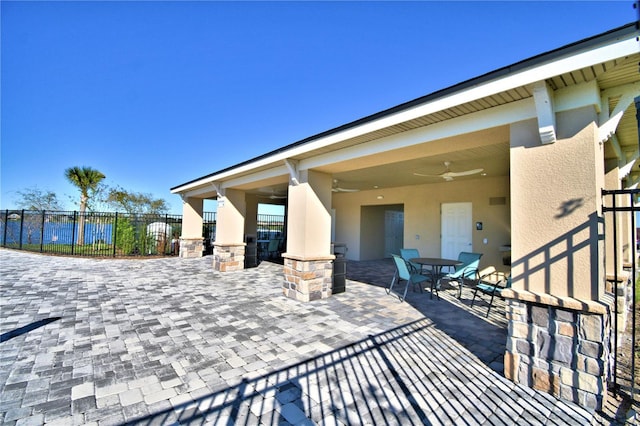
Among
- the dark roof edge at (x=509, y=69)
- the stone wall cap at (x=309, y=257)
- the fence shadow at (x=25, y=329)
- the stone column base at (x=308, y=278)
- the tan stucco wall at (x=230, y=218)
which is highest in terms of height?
the dark roof edge at (x=509, y=69)

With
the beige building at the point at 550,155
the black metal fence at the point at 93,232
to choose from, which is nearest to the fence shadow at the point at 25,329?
the beige building at the point at 550,155

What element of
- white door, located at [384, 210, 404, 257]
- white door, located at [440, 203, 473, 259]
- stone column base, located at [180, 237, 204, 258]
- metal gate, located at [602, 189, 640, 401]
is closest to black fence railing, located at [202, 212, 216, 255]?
stone column base, located at [180, 237, 204, 258]

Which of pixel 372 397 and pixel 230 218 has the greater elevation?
pixel 230 218

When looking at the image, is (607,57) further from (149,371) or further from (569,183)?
(149,371)

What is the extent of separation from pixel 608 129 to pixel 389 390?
292 cm

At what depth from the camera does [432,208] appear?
26.1 feet

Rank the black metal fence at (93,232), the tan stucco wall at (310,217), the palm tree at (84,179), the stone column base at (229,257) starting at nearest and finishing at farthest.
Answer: the tan stucco wall at (310,217), the stone column base at (229,257), the black metal fence at (93,232), the palm tree at (84,179)

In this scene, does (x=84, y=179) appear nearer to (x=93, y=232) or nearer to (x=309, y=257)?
(x=93, y=232)

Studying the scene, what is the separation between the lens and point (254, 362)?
99.0 inches

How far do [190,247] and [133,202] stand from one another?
950 cm

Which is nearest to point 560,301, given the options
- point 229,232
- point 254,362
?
point 254,362

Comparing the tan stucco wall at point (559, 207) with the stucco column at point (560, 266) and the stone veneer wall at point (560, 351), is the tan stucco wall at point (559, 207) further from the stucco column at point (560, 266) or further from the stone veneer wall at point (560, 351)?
the stone veneer wall at point (560, 351)

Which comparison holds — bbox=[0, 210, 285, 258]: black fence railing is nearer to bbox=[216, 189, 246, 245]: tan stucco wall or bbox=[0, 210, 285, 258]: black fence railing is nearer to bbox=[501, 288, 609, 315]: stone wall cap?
bbox=[216, 189, 246, 245]: tan stucco wall

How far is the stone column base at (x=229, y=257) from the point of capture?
7.43m
